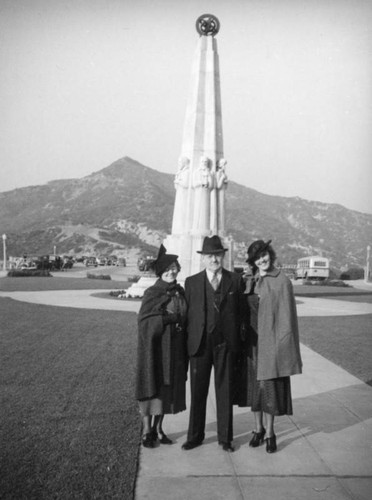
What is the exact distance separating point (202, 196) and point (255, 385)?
1098 cm

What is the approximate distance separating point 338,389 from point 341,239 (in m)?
182

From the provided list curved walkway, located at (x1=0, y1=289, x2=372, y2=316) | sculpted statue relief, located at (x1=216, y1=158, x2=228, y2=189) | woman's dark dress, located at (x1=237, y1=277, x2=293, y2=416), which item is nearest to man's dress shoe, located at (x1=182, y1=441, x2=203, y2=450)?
woman's dark dress, located at (x1=237, y1=277, x2=293, y2=416)

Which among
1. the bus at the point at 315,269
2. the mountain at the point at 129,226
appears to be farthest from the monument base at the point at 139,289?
the mountain at the point at 129,226

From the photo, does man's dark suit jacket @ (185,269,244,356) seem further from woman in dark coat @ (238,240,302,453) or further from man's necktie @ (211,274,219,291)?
woman in dark coat @ (238,240,302,453)

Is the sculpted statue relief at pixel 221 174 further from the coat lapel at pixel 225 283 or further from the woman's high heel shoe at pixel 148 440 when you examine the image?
the woman's high heel shoe at pixel 148 440

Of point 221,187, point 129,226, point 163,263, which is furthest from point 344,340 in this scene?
point 129,226

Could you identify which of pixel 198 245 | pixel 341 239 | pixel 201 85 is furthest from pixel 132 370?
pixel 341 239

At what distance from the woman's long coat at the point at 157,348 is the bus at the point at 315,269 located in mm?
35106

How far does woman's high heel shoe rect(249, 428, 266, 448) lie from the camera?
14.9 ft

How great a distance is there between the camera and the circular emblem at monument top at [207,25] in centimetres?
1591

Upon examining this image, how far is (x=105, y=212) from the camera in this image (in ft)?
484

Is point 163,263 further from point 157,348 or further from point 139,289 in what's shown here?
point 139,289

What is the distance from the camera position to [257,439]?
4.57 meters

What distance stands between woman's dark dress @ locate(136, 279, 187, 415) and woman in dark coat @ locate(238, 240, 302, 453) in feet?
2.11
